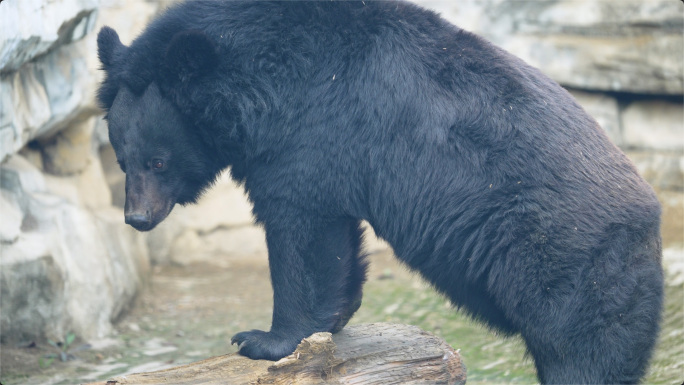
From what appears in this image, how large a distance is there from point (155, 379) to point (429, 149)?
5.54ft

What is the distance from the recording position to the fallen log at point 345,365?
11.3 ft

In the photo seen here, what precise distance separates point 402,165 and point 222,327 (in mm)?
3035

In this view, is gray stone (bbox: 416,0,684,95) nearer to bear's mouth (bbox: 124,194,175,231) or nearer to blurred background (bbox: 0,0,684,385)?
blurred background (bbox: 0,0,684,385)

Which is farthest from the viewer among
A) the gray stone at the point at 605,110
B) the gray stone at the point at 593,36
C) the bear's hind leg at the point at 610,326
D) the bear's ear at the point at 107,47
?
the gray stone at the point at 605,110

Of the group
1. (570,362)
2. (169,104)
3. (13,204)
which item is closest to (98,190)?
(13,204)

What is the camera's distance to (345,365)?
3.67 meters

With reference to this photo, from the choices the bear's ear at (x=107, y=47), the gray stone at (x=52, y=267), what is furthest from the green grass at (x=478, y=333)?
the bear's ear at (x=107, y=47)

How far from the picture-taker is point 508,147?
362cm

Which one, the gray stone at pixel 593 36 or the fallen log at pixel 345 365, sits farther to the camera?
the gray stone at pixel 593 36

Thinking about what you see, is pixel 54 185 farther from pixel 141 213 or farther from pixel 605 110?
pixel 605 110

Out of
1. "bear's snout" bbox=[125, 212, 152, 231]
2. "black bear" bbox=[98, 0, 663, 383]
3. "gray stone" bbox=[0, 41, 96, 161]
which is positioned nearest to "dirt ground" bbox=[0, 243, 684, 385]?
"black bear" bbox=[98, 0, 663, 383]

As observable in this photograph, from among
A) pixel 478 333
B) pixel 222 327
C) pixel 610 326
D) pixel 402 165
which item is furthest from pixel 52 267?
pixel 610 326

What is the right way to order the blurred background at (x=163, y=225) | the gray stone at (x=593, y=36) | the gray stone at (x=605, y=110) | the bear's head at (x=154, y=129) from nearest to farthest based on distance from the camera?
1. the bear's head at (x=154, y=129)
2. the blurred background at (x=163, y=225)
3. the gray stone at (x=593, y=36)
4. the gray stone at (x=605, y=110)

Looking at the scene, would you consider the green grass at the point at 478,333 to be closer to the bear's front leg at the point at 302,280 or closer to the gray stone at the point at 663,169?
the bear's front leg at the point at 302,280
